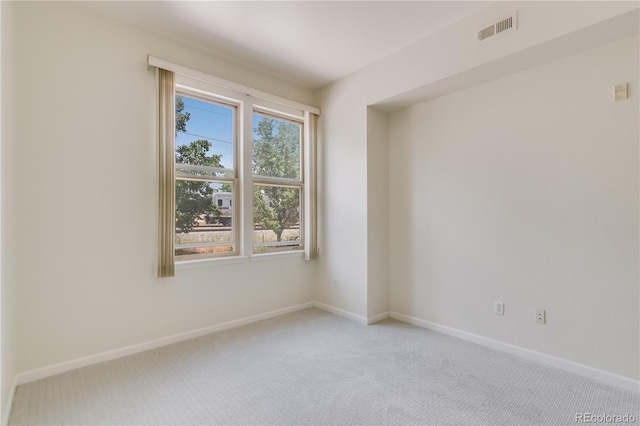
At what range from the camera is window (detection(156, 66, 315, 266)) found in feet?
10.5

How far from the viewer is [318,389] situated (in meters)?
2.21

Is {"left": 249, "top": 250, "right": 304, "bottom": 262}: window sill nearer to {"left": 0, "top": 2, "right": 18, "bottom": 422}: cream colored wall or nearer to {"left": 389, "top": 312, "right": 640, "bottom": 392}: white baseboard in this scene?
{"left": 389, "top": 312, "right": 640, "bottom": 392}: white baseboard

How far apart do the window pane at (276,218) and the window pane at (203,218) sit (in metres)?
0.34

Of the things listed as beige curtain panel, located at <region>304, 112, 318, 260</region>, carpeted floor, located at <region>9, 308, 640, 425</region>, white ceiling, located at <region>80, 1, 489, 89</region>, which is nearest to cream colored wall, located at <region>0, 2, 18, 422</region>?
carpeted floor, located at <region>9, 308, 640, 425</region>

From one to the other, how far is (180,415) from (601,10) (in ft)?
11.9

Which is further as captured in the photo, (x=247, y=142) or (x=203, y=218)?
(x=247, y=142)

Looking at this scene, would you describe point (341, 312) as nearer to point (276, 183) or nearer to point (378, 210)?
point (378, 210)

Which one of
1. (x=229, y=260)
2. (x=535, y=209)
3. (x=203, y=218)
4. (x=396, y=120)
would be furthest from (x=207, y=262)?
(x=535, y=209)

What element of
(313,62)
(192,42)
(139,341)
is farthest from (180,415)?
(313,62)

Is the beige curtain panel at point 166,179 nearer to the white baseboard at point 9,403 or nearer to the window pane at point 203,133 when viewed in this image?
the window pane at point 203,133

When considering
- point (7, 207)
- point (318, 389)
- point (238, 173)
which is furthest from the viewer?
point (238, 173)

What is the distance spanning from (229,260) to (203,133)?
4.48 ft

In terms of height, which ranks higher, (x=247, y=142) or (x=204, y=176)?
(x=247, y=142)

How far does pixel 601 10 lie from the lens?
6.57 ft
